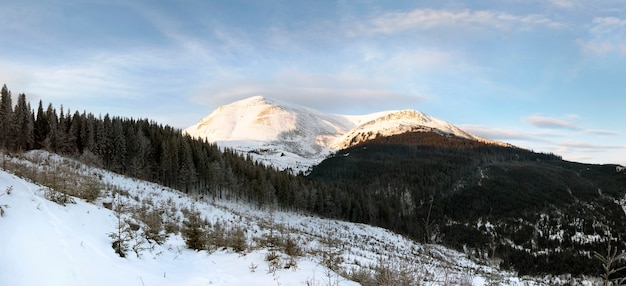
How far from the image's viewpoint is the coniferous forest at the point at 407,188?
5550 centimetres

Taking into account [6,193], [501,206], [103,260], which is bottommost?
[501,206]

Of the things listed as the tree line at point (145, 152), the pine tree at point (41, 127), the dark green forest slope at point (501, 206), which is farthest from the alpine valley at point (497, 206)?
the pine tree at point (41, 127)

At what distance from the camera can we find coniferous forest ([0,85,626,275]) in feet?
182

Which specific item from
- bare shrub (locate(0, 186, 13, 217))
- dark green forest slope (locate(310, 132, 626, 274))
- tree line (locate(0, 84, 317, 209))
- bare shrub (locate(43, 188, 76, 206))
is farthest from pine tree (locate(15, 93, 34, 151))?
dark green forest slope (locate(310, 132, 626, 274))

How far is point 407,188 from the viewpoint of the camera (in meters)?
161

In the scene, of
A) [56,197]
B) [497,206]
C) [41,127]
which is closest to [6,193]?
[56,197]

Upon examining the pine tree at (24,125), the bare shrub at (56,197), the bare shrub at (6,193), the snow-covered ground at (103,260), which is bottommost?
the snow-covered ground at (103,260)

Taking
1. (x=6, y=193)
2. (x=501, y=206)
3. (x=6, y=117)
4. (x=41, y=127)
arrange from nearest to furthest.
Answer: (x=6, y=193), (x=6, y=117), (x=41, y=127), (x=501, y=206)

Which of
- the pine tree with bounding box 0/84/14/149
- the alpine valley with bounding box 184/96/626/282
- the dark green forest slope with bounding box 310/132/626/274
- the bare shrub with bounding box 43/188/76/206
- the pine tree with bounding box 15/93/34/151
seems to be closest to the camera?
the bare shrub with bounding box 43/188/76/206

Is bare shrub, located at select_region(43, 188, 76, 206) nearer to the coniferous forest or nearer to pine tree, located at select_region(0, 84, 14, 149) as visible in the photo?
the coniferous forest

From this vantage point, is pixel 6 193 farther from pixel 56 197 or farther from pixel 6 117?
pixel 6 117

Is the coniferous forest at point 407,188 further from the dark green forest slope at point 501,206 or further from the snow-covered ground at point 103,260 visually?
the snow-covered ground at point 103,260

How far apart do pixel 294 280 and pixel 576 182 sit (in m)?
214

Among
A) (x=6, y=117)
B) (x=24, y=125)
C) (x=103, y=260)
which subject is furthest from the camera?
(x=24, y=125)
